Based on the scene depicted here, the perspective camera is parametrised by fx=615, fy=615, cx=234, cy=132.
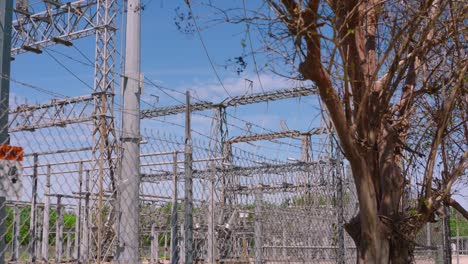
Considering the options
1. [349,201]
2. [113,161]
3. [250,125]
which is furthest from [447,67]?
→ [250,125]

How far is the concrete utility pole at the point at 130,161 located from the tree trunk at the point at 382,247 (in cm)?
173

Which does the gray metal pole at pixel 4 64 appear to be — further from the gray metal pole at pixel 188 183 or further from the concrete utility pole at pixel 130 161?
the gray metal pole at pixel 188 183

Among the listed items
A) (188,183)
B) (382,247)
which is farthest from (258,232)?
(382,247)

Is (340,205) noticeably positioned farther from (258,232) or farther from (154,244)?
(154,244)

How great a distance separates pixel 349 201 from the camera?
858 centimetres

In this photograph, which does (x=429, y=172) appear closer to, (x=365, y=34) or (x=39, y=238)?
(x=365, y=34)

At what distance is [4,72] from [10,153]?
0.48 m

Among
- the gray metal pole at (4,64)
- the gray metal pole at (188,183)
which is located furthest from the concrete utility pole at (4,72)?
the gray metal pole at (188,183)

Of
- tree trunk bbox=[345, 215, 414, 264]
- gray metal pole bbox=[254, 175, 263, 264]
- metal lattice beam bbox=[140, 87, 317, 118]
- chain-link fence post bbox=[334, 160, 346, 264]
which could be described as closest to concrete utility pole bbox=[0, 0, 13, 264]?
tree trunk bbox=[345, 215, 414, 264]

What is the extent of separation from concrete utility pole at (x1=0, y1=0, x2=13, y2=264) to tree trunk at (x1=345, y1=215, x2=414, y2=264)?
8.56ft

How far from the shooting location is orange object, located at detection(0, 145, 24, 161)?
3.45m

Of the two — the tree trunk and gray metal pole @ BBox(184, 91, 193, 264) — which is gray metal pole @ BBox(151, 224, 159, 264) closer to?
gray metal pole @ BBox(184, 91, 193, 264)

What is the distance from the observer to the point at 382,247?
15.3 ft

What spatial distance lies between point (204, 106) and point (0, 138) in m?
23.7
